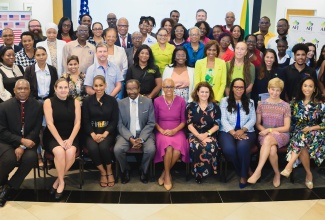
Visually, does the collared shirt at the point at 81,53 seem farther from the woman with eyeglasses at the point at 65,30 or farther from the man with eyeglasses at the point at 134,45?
the woman with eyeglasses at the point at 65,30

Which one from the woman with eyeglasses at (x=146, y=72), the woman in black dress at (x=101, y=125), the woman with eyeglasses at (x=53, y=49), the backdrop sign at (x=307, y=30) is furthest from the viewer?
the backdrop sign at (x=307, y=30)

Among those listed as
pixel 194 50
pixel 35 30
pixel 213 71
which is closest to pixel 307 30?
pixel 194 50

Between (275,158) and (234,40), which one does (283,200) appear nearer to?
(275,158)

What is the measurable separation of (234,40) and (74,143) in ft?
9.84

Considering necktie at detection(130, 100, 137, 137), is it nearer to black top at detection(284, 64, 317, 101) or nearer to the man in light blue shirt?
the man in light blue shirt

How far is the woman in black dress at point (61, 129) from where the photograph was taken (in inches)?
149

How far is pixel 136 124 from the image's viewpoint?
423cm

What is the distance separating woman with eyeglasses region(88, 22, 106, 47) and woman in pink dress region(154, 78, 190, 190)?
58.7 inches

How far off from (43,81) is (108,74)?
2.66 ft

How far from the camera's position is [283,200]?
381 cm

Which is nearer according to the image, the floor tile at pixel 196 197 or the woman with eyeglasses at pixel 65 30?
the floor tile at pixel 196 197

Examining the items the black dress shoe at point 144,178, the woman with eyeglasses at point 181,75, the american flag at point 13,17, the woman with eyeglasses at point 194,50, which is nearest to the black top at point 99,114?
the black dress shoe at point 144,178

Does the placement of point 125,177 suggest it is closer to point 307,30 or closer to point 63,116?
point 63,116

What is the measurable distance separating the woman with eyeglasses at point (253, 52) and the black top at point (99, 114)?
2.13 metres
